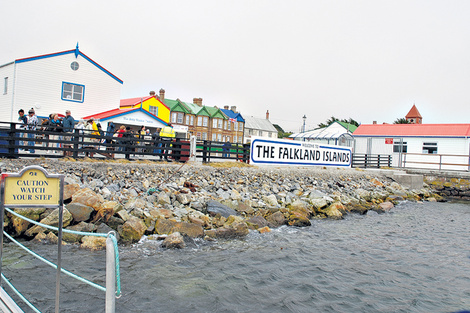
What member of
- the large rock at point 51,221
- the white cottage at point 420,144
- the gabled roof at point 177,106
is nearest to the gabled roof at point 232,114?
the gabled roof at point 177,106

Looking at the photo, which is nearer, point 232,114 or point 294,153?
point 294,153

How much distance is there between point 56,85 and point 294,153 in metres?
18.1

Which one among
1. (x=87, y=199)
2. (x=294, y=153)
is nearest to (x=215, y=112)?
(x=294, y=153)

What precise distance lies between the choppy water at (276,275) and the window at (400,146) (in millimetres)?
23148

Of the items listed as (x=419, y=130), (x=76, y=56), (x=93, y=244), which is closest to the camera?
(x=93, y=244)

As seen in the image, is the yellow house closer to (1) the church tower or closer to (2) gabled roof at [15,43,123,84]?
(2) gabled roof at [15,43,123,84]

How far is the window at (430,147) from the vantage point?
103 feet

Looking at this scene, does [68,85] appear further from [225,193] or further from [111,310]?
[111,310]

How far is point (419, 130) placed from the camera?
109 ft

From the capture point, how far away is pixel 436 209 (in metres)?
18.2

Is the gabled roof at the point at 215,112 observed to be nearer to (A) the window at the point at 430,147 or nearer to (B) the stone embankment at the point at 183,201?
(A) the window at the point at 430,147

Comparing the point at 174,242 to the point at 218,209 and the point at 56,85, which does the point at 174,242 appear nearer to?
the point at 218,209

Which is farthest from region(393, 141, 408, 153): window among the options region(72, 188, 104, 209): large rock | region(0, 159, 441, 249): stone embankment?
region(72, 188, 104, 209): large rock

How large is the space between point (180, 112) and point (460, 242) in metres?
51.7
